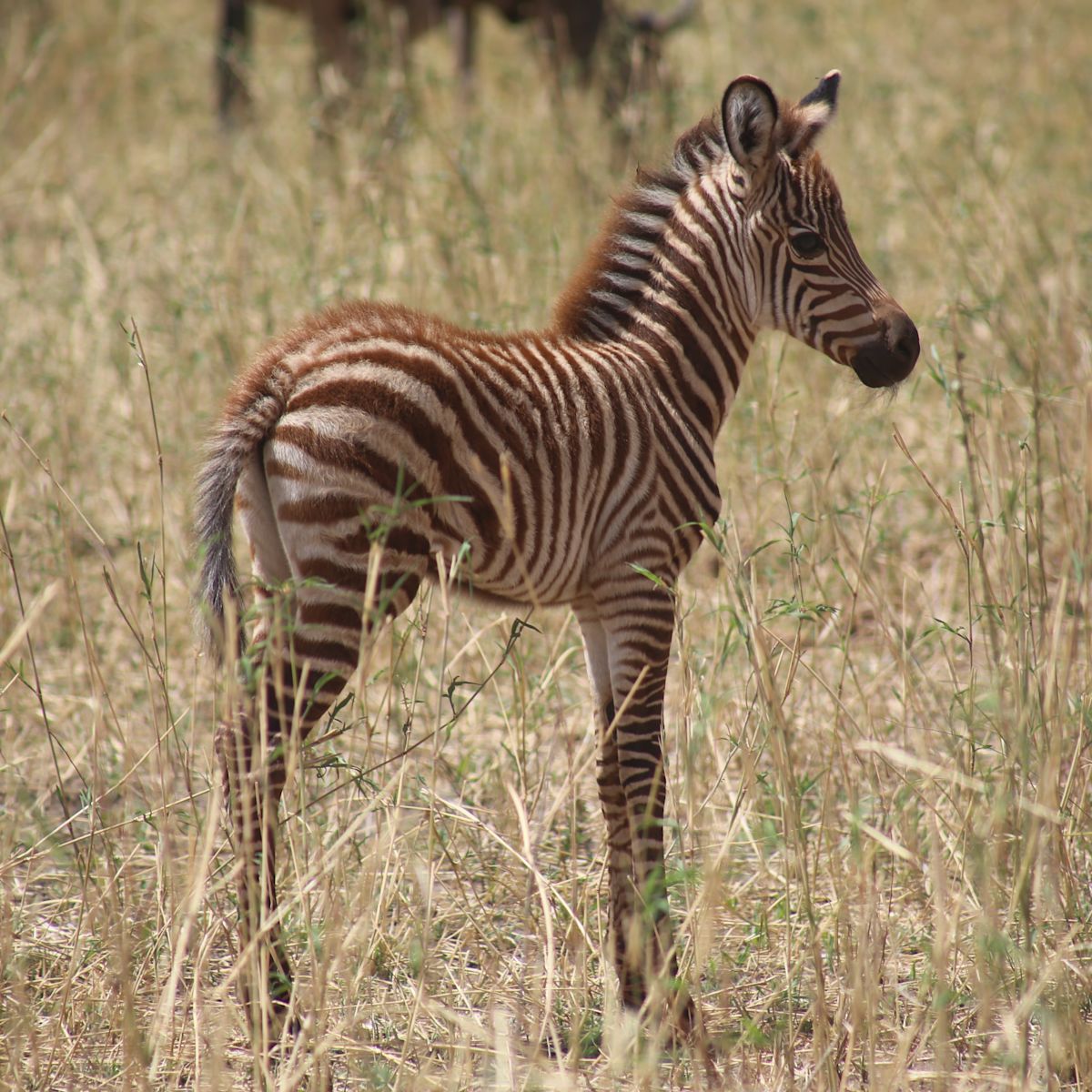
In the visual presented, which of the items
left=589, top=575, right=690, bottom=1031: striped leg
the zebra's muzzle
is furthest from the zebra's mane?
left=589, top=575, right=690, bottom=1031: striped leg

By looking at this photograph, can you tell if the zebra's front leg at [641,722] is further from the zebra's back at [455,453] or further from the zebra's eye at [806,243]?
the zebra's eye at [806,243]

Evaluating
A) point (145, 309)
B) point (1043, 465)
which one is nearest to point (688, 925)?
point (1043, 465)

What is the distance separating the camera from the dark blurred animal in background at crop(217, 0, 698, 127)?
32.2 feet

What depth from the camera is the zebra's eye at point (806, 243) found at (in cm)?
365

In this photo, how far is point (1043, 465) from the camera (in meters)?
5.72

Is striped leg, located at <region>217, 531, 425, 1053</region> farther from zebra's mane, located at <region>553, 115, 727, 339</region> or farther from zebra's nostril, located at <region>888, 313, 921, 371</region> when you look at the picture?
zebra's nostril, located at <region>888, 313, 921, 371</region>

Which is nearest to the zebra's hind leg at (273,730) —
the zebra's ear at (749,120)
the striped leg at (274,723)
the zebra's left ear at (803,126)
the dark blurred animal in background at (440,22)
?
the striped leg at (274,723)

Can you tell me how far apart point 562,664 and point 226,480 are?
1981mm

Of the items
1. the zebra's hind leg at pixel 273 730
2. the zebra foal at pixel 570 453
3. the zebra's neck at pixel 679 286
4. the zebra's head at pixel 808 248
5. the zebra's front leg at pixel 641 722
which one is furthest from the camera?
the zebra's neck at pixel 679 286

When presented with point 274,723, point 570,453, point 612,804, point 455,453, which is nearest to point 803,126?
point 570,453

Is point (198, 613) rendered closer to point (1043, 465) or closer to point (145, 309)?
point (1043, 465)

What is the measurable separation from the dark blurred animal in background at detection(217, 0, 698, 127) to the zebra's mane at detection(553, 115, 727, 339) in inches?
230

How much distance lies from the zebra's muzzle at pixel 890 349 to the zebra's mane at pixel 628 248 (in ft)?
2.28

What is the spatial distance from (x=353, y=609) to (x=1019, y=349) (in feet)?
13.7
